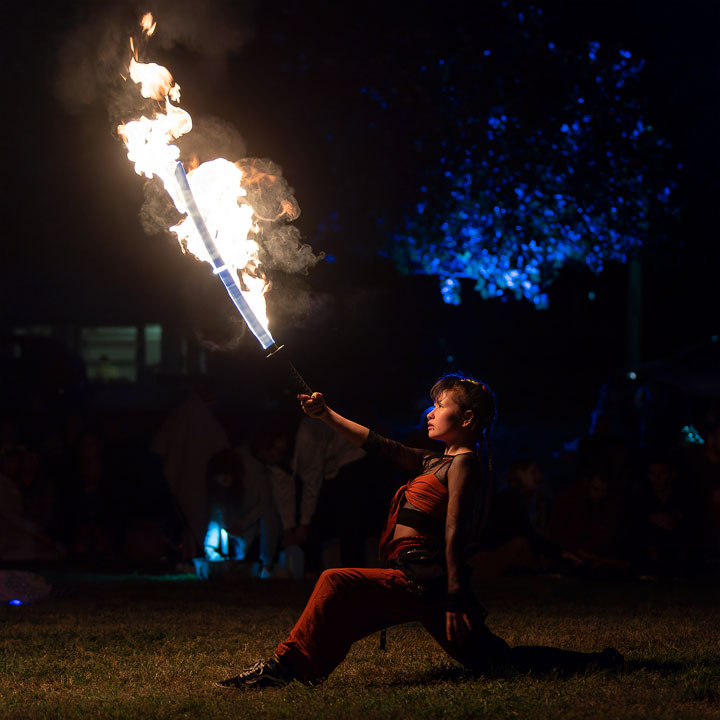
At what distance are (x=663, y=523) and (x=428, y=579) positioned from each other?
5.50m

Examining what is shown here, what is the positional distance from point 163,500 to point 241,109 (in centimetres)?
574

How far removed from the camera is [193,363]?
38.0 metres

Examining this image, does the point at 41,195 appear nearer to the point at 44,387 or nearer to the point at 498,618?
the point at 44,387

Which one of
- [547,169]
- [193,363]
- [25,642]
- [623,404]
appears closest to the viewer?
[25,642]

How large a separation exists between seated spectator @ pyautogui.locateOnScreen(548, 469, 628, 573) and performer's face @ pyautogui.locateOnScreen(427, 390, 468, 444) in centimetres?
475

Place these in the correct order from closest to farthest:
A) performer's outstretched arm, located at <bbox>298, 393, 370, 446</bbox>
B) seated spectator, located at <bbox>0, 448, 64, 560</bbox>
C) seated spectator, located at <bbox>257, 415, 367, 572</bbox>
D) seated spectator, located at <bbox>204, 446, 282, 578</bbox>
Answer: performer's outstretched arm, located at <bbox>298, 393, 370, 446</bbox> < seated spectator, located at <bbox>257, 415, 367, 572</bbox> < seated spectator, located at <bbox>204, 446, 282, 578</bbox> < seated spectator, located at <bbox>0, 448, 64, 560</bbox>

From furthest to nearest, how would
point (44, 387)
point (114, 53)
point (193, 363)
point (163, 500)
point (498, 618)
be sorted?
1. point (193, 363)
2. point (44, 387)
3. point (163, 500)
4. point (114, 53)
5. point (498, 618)

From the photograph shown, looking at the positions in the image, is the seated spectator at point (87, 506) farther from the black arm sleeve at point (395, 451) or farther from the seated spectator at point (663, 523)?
the black arm sleeve at point (395, 451)

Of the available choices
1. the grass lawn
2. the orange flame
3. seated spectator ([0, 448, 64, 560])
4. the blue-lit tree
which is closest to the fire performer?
the grass lawn

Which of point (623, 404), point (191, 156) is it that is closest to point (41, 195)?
point (623, 404)

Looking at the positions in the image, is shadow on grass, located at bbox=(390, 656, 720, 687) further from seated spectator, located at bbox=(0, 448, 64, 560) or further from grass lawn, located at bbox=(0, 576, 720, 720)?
seated spectator, located at bbox=(0, 448, 64, 560)

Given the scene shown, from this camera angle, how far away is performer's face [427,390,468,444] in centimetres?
538

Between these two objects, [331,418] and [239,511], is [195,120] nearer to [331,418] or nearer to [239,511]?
[239,511]

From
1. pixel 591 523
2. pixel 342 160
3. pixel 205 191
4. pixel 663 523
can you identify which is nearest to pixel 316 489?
pixel 591 523
